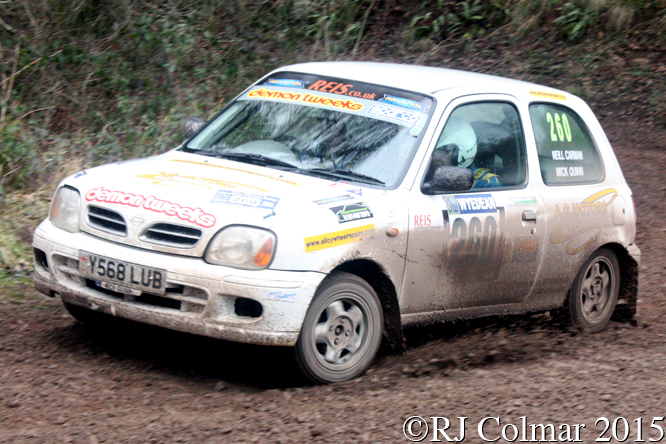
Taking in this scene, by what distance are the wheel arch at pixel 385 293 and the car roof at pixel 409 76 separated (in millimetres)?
1306

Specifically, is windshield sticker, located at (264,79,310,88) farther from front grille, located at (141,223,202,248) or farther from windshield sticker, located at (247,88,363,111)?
front grille, located at (141,223,202,248)

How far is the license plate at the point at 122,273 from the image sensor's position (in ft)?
13.8

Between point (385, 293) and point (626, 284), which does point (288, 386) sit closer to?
point (385, 293)

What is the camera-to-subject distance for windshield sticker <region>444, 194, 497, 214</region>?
16.3ft

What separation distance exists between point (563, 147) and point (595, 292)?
3.94 ft

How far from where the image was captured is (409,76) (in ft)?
18.1

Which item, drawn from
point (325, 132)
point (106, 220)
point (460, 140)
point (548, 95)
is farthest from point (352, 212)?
point (548, 95)

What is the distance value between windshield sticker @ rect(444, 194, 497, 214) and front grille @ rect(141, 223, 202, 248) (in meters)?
1.60

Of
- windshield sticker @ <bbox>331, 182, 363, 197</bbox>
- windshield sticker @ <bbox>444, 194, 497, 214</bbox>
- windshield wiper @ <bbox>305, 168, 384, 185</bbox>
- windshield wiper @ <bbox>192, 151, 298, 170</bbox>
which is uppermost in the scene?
windshield wiper @ <bbox>192, 151, 298, 170</bbox>

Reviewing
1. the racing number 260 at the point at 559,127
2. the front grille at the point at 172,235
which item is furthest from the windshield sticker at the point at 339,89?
the front grille at the point at 172,235

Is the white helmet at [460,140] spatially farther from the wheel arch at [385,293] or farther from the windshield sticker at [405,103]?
the wheel arch at [385,293]

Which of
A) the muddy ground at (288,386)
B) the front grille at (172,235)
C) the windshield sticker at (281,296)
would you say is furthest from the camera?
the front grille at (172,235)

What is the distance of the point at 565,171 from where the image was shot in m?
5.89

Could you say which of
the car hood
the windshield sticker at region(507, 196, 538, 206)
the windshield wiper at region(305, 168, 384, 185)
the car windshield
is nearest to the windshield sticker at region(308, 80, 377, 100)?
the car windshield
